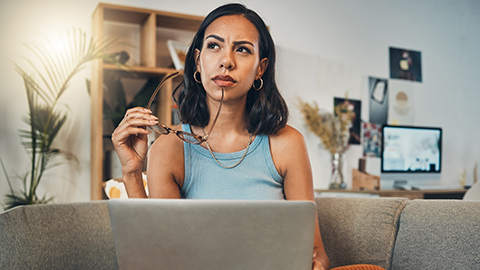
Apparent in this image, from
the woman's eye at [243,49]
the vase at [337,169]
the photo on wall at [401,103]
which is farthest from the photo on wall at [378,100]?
the woman's eye at [243,49]

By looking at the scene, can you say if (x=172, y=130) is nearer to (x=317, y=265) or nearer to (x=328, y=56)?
(x=317, y=265)

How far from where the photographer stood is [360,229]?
1310 millimetres

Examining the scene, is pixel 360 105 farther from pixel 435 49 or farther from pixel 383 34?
pixel 435 49

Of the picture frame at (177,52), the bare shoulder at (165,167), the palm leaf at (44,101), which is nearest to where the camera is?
the bare shoulder at (165,167)

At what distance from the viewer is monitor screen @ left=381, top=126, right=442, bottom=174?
4094mm

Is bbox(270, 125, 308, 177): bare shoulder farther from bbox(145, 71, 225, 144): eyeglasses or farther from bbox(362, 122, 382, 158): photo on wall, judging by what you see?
bbox(362, 122, 382, 158): photo on wall

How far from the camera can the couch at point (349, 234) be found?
1021 mm

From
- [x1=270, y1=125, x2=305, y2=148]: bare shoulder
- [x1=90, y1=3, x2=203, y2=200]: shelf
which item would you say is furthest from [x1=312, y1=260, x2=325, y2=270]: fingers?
[x1=90, y1=3, x2=203, y2=200]: shelf

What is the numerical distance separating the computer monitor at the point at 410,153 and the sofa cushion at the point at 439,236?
2.93 m

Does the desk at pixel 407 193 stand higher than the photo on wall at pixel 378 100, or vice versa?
the photo on wall at pixel 378 100

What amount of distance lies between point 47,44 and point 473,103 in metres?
3.97

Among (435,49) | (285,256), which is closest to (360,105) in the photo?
(435,49)

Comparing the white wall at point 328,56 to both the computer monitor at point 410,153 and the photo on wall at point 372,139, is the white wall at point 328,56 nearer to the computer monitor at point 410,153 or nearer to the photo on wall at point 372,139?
the photo on wall at point 372,139

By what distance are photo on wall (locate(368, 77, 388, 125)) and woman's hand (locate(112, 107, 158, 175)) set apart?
3407mm
